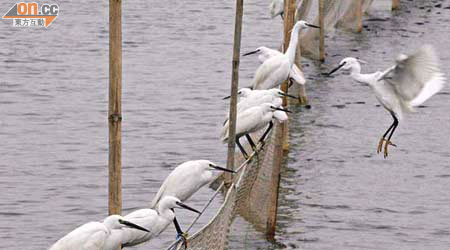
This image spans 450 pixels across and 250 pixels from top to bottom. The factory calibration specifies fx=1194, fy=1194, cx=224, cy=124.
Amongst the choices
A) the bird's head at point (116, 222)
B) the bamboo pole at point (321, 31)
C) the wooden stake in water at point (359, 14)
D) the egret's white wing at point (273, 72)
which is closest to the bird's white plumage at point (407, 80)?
the egret's white wing at point (273, 72)

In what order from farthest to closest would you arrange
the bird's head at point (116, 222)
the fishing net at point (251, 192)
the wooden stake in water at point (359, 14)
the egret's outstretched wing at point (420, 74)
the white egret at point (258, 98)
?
the wooden stake in water at point (359, 14) < the white egret at point (258, 98) < the egret's outstretched wing at point (420, 74) < the fishing net at point (251, 192) < the bird's head at point (116, 222)

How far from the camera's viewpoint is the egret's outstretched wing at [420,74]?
433 inches

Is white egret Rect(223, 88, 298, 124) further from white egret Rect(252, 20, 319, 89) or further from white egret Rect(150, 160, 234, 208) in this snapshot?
white egret Rect(150, 160, 234, 208)

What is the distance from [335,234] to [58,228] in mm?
3013

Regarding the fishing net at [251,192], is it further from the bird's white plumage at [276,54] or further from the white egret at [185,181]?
the bird's white plumage at [276,54]

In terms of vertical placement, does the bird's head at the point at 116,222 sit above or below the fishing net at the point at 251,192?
above

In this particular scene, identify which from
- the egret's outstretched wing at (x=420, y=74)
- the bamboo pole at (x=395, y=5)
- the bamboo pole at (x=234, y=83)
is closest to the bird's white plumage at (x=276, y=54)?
the egret's outstretched wing at (x=420, y=74)

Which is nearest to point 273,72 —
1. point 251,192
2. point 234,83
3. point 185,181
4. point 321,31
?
point 251,192

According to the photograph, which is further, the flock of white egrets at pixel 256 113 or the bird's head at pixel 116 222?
the flock of white egrets at pixel 256 113

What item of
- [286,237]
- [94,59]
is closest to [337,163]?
[286,237]

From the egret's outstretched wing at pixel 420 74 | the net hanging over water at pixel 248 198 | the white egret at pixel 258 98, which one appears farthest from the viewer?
the white egret at pixel 258 98

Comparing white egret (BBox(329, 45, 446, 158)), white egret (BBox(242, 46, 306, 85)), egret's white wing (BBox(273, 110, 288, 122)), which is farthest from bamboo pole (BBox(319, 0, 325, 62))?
egret's white wing (BBox(273, 110, 288, 122))

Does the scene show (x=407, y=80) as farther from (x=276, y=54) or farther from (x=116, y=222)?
(x=116, y=222)

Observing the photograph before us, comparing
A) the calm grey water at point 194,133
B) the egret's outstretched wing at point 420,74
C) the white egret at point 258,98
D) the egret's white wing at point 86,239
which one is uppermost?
the egret's outstretched wing at point 420,74
